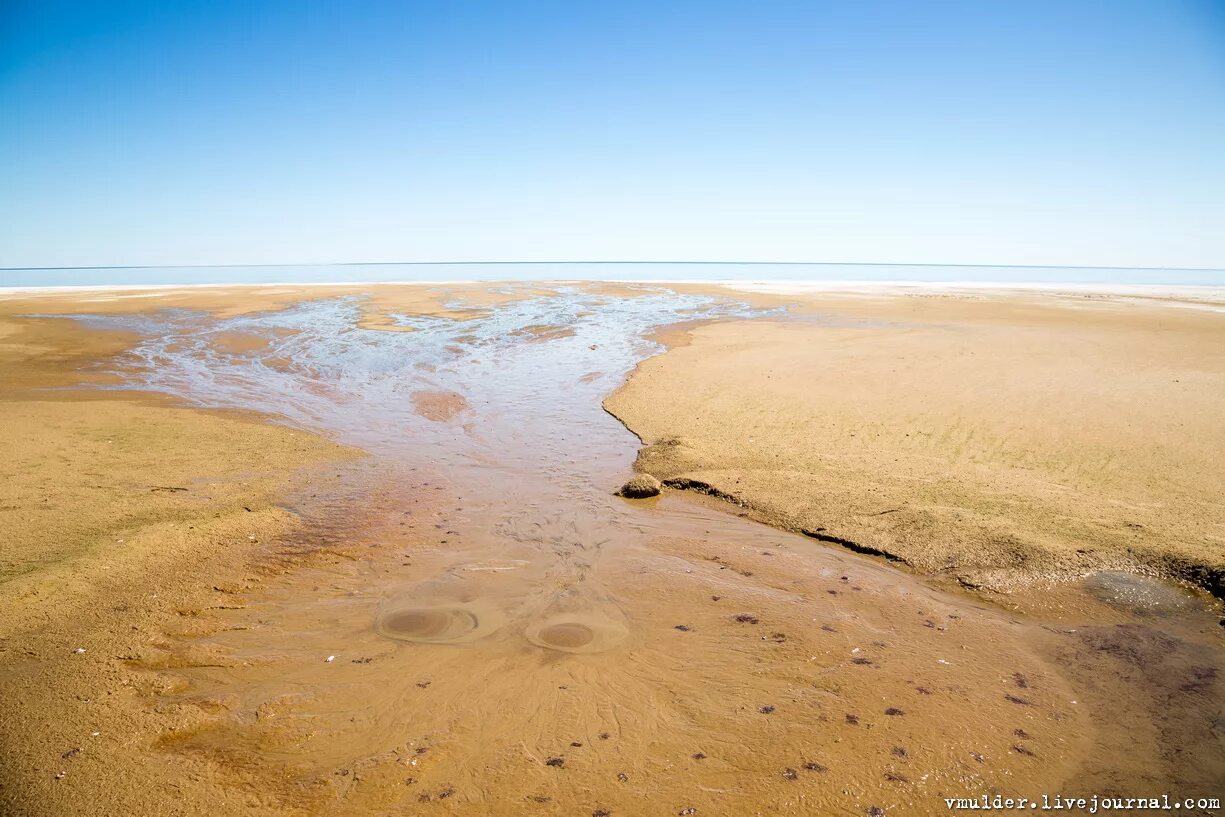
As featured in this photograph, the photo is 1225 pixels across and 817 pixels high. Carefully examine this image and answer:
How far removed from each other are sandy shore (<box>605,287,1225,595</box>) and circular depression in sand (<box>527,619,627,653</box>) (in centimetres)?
292

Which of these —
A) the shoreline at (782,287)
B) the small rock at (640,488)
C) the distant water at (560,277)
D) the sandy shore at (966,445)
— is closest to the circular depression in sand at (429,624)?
the small rock at (640,488)

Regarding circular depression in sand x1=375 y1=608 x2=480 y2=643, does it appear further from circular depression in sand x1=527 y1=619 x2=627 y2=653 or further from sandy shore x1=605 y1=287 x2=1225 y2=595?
sandy shore x1=605 y1=287 x2=1225 y2=595

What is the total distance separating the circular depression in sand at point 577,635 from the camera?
496 cm

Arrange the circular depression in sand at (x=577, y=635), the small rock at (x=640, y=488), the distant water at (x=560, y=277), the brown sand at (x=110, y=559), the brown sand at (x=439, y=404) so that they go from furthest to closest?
the distant water at (x=560, y=277) → the brown sand at (x=439, y=404) → the small rock at (x=640, y=488) → the circular depression in sand at (x=577, y=635) → the brown sand at (x=110, y=559)

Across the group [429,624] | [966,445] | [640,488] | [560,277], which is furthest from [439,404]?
[560,277]

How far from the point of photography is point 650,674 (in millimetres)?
4625

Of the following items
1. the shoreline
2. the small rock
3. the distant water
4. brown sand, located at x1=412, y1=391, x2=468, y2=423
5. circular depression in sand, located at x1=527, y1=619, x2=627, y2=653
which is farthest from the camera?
the distant water

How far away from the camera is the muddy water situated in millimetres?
3623

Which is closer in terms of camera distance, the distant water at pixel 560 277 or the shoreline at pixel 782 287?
the shoreline at pixel 782 287

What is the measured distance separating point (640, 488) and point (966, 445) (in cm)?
553

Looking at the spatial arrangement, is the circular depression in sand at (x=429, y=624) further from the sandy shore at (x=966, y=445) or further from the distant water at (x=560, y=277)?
the distant water at (x=560, y=277)

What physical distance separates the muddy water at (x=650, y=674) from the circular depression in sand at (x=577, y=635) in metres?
0.02

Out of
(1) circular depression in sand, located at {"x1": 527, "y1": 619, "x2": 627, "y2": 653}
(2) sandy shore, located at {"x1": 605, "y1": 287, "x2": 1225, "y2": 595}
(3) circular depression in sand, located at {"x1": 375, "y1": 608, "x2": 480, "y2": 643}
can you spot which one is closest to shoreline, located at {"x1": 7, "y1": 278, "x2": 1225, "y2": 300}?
(2) sandy shore, located at {"x1": 605, "y1": 287, "x2": 1225, "y2": 595}

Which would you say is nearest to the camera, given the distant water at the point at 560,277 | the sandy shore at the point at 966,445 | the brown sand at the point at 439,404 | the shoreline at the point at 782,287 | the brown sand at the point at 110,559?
the brown sand at the point at 110,559
